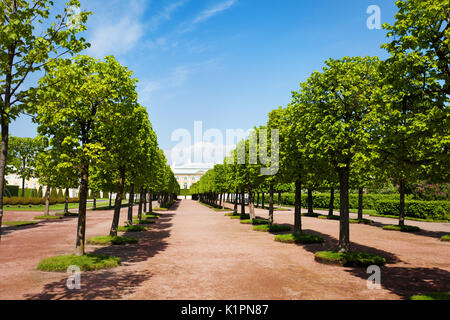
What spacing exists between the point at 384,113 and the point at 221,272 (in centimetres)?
796

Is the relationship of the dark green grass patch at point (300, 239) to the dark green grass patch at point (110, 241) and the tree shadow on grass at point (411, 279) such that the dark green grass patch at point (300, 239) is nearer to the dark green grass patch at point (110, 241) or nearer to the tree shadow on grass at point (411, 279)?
the tree shadow on grass at point (411, 279)

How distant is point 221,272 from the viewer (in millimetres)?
11102

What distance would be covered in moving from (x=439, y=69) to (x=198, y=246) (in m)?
13.7

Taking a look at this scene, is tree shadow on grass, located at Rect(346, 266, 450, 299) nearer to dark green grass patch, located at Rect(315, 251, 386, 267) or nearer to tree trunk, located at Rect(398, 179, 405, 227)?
dark green grass patch, located at Rect(315, 251, 386, 267)

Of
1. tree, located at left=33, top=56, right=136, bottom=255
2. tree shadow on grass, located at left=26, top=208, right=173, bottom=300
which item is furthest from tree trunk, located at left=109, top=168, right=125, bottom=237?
tree, located at left=33, top=56, right=136, bottom=255

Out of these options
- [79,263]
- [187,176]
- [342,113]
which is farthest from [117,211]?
[187,176]

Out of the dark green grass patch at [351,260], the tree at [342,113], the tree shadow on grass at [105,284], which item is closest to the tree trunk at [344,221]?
the tree at [342,113]

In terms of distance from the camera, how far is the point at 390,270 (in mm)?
11703

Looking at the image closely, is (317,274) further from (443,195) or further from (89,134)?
(443,195)

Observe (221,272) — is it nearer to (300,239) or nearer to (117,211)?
(300,239)

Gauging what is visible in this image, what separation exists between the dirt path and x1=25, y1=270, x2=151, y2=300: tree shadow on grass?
2 cm

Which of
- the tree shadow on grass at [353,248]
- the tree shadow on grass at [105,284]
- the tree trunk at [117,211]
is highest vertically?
the tree trunk at [117,211]

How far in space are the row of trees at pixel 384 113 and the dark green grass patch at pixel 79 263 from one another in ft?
31.6

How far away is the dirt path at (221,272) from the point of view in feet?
28.6
